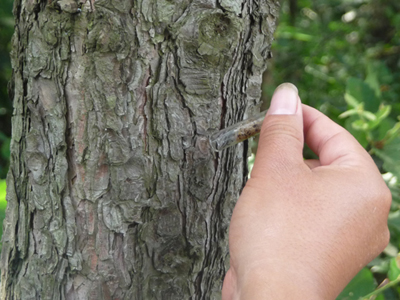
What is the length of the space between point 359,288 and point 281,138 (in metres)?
0.81

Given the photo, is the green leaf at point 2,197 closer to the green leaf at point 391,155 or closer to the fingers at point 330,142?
the fingers at point 330,142

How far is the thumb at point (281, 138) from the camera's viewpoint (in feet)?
2.50

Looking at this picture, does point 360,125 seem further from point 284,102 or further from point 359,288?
point 284,102

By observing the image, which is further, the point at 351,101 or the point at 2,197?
the point at 351,101

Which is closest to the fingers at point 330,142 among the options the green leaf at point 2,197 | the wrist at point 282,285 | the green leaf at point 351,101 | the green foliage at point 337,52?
the wrist at point 282,285

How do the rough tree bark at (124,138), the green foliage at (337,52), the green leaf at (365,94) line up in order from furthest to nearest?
the green foliage at (337,52)
the green leaf at (365,94)
the rough tree bark at (124,138)

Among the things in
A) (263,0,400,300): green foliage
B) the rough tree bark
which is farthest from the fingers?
(263,0,400,300): green foliage

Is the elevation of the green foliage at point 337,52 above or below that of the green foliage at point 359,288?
above

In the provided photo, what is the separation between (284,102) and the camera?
32.8 inches

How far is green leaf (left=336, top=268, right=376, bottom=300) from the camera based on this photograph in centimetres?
128

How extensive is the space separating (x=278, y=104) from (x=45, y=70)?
1.69 ft

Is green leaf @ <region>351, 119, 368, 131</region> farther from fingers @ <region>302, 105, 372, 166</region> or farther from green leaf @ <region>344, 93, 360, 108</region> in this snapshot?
fingers @ <region>302, 105, 372, 166</region>

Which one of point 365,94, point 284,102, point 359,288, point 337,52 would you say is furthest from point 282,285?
point 337,52

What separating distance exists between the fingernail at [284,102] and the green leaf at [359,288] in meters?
0.79
